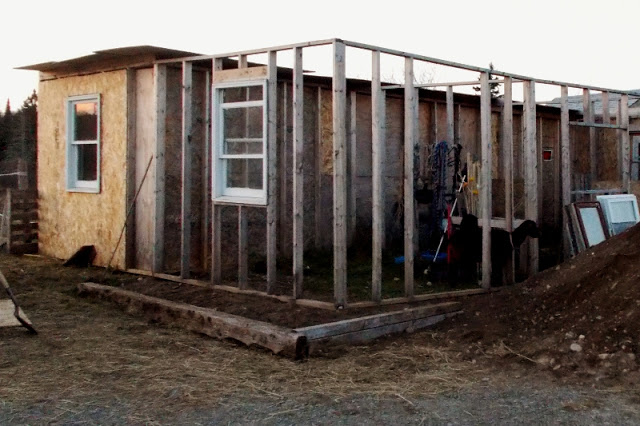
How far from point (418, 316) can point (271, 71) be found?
125 inches

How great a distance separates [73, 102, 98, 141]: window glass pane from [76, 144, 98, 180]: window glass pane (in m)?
0.15

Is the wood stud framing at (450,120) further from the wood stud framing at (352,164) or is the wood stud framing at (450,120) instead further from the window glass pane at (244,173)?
the window glass pane at (244,173)

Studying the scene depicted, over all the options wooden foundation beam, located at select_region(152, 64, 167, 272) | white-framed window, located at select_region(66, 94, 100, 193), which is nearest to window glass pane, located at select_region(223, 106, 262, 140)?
wooden foundation beam, located at select_region(152, 64, 167, 272)

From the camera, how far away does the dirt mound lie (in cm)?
595

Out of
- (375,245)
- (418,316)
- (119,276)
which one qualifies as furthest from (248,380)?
(119,276)

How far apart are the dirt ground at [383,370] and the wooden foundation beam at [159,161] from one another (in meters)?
2.24

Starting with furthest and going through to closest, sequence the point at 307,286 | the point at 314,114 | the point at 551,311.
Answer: the point at 314,114 < the point at 307,286 < the point at 551,311

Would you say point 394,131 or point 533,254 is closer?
point 533,254

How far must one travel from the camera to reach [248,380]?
227 inches

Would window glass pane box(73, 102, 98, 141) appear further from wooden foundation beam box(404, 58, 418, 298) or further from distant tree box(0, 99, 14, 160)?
distant tree box(0, 99, 14, 160)

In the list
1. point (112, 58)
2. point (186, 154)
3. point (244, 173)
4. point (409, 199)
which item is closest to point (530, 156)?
point (409, 199)

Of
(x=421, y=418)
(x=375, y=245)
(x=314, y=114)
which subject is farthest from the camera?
(x=314, y=114)

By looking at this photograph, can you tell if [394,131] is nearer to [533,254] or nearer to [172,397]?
[533,254]

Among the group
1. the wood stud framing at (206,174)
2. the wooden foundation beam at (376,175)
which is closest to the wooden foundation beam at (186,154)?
the wood stud framing at (206,174)
